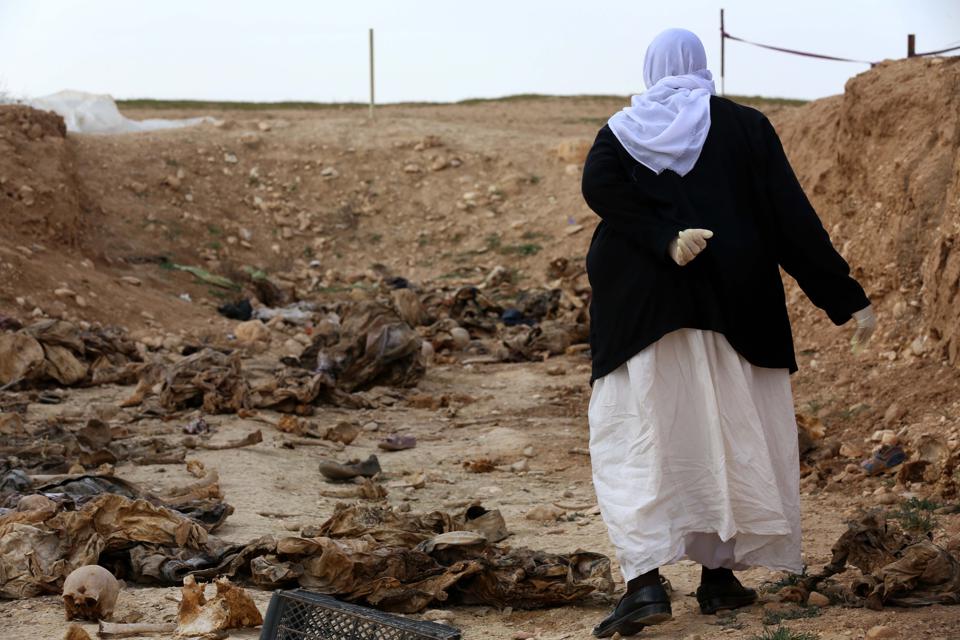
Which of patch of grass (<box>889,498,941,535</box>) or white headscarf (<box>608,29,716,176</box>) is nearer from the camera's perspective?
white headscarf (<box>608,29,716,176</box>)

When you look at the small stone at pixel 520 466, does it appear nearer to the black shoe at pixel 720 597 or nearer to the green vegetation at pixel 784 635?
the black shoe at pixel 720 597

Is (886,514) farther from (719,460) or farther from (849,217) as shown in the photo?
(849,217)

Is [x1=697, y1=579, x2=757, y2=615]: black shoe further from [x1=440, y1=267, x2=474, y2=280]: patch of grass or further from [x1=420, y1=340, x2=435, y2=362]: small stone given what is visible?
[x1=440, y1=267, x2=474, y2=280]: patch of grass

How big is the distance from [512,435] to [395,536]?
10.6 ft

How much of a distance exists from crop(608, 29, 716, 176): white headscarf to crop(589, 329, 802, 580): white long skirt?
535mm

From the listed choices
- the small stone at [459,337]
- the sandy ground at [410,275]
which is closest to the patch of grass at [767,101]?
the sandy ground at [410,275]

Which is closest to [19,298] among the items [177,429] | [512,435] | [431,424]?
[177,429]

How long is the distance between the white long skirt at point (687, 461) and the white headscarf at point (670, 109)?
1.75 feet

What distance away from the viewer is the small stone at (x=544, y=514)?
5320mm

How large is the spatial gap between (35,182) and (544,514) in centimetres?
865

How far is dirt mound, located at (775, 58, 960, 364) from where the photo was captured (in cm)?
658

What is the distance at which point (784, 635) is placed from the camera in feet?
9.77

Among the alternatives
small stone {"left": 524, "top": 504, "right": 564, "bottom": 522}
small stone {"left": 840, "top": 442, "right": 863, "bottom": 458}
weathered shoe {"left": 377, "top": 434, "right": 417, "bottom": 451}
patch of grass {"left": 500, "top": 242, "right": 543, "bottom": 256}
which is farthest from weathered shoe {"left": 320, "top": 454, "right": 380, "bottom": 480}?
patch of grass {"left": 500, "top": 242, "right": 543, "bottom": 256}

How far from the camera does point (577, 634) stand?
344cm
